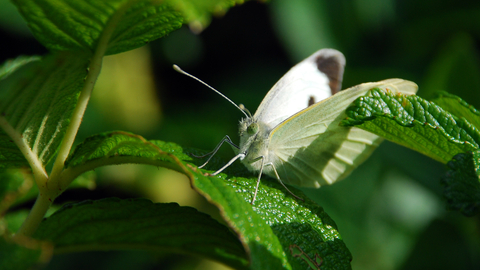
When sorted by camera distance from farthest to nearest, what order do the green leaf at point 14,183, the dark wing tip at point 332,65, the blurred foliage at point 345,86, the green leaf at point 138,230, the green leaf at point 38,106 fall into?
the blurred foliage at point 345,86 → the dark wing tip at point 332,65 → the green leaf at point 14,183 → the green leaf at point 138,230 → the green leaf at point 38,106

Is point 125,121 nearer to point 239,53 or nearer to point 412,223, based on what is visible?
point 239,53

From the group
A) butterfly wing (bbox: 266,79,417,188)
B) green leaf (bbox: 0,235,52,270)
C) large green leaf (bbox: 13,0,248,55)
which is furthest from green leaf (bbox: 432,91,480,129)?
green leaf (bbox: 0,235,52,270)

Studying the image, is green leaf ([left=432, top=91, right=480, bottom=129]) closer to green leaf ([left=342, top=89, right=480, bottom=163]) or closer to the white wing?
green leaf ([left=342, top=89, right=480, bottom=163])

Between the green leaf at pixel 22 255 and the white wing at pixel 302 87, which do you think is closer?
the green leaf at pixel 22 255

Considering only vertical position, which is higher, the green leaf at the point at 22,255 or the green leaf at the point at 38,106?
the green leaf at the point at 38,106

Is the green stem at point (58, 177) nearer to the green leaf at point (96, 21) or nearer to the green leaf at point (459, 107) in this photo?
the green leaf at point (96, 21)

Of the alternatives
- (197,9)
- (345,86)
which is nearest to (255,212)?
(197,9)

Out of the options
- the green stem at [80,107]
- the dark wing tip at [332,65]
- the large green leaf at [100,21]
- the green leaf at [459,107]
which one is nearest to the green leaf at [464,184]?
the green leaf at [459,107]
